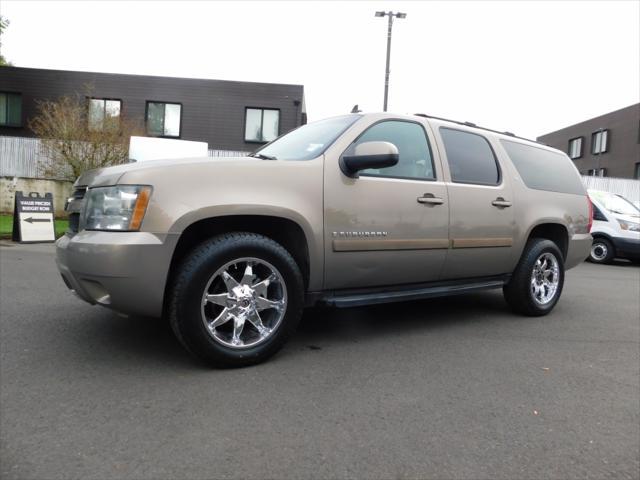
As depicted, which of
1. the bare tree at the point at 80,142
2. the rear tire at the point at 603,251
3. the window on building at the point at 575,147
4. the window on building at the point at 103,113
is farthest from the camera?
the window on building at the point at 575,147

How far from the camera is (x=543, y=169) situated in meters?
5.28

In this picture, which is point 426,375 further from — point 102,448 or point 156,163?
point 156,163

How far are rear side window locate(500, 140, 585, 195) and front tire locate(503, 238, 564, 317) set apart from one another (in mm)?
616

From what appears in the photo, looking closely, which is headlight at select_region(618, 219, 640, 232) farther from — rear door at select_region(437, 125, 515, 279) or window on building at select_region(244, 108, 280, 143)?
window on building at select_region(244, 108, 280, 143)

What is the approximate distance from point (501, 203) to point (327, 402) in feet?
8.88

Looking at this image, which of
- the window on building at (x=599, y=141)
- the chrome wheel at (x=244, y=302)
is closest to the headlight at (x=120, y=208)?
the chrome wheel at (x=244, y=302)

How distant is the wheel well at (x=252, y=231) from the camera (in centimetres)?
327

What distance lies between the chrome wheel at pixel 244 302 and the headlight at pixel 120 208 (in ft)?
1.95

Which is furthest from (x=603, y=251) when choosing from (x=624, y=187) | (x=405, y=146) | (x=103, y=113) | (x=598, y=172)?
(x=598, y=172)

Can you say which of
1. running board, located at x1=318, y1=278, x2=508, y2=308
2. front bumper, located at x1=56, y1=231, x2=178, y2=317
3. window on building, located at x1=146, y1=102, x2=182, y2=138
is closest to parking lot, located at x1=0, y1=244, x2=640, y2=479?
running board, located at x1=318, y1=278, x2=508, y2=308

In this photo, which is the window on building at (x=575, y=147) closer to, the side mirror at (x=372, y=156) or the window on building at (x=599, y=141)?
the window on building at (x=599, y=141)

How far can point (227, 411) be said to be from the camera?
2650mm

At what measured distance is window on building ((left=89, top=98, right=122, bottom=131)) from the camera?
1847 cm

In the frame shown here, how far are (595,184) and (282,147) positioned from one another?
90.1ft
